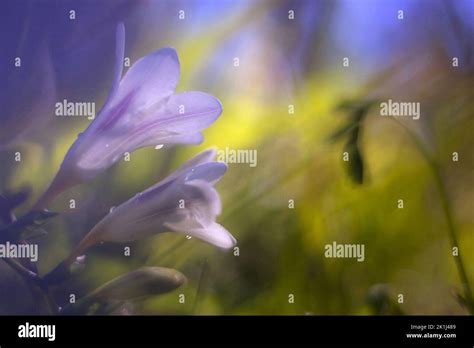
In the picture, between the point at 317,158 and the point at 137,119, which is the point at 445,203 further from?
the point at 137,119

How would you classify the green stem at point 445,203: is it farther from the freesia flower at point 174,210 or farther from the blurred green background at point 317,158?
the freesia flower at point 174,210

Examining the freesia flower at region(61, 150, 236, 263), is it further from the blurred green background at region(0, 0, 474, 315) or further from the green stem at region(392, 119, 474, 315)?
the green stem at region(392, 119, 474, 315)

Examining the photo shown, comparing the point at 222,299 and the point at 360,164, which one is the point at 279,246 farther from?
the point at 360,164

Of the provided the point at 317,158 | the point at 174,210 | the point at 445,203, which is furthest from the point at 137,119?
the point at 445,203

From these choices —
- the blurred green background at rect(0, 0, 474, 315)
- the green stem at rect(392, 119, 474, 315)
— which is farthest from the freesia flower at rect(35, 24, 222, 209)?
the green stem at rect(392, 119, 474, 315)

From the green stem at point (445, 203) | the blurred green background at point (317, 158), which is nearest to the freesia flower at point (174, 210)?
the blurred green background at point (317, 158)

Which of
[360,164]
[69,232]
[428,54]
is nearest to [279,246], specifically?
[360,164]
